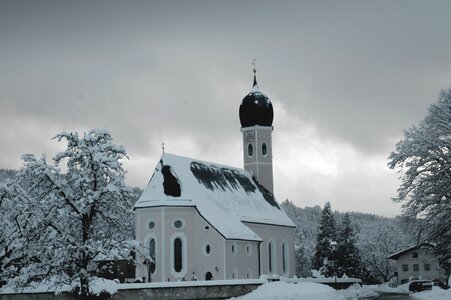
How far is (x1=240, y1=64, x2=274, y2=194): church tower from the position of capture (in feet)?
209

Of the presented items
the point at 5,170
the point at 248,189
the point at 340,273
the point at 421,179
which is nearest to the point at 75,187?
the point at 421,179

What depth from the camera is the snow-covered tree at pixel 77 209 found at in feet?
90.8

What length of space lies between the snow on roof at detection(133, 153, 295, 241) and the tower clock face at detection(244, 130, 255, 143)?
223 inches

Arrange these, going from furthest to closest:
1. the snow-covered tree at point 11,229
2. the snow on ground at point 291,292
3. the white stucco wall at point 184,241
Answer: the white stucco wall at point 184,241 → the snow on ground at point 291,292 → the snow-covered tree at point 11,229

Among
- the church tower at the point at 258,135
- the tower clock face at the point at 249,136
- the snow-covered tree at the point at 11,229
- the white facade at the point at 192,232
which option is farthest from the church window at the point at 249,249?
the snow-covered tree at the point at 11,229

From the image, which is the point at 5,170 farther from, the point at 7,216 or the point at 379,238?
the point at 7,216

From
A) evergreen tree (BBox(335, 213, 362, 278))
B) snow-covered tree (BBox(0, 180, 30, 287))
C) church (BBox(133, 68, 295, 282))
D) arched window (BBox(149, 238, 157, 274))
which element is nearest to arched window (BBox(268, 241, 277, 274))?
church (BBox(133, 68, 295, 282))

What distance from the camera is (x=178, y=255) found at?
157 ft

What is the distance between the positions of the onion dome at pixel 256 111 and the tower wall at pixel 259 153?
0.54 m

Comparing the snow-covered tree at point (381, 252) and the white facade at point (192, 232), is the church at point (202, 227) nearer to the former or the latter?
the white facade at point (192, 232)

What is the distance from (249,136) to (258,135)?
37.5 inches

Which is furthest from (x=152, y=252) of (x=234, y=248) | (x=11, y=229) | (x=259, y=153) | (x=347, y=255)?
(x=347, y=255)

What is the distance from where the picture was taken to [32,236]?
92.8ft

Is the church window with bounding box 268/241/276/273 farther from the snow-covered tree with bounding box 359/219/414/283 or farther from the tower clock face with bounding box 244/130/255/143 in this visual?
the snow-covered tree with bounding box 359/219/414/283
